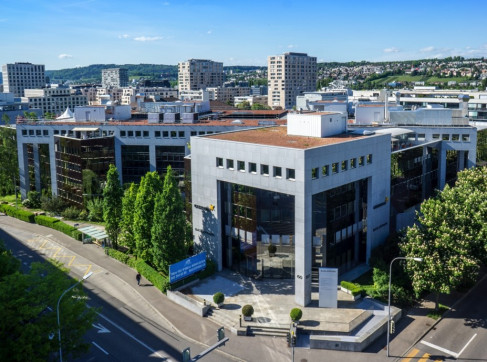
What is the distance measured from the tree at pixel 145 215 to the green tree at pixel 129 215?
2701 mm

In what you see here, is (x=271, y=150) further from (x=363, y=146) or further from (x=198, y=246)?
(x=198, y=246)

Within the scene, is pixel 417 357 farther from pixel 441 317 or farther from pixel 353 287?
pixel 353 287

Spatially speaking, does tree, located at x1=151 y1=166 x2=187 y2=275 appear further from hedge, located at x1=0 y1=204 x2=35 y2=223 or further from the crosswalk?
hedge, located at x1=0 y1=204 x2=35 y2=223

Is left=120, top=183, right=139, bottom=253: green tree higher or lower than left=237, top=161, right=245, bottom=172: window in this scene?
lower

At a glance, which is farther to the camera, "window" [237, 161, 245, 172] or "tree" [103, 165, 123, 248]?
"tree" [103, 165, 123, 248]

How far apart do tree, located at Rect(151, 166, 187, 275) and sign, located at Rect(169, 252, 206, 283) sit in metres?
1.67

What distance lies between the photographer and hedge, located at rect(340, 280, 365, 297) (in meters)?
51.1

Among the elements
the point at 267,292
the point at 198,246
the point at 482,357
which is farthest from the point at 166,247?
the point at 482,357

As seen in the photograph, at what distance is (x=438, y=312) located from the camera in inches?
1943

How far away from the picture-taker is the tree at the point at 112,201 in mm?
65106

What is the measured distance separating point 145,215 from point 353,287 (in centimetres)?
2423

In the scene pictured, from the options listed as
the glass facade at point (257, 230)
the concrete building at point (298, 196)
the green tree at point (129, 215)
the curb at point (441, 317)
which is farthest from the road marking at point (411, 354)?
the green tree at point (129, 215)

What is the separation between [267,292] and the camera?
174ft

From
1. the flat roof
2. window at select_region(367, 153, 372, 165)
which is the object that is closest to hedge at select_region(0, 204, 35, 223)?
the flat roof
